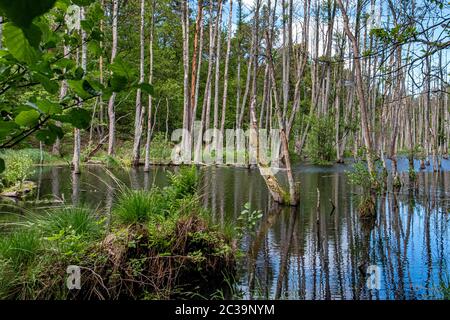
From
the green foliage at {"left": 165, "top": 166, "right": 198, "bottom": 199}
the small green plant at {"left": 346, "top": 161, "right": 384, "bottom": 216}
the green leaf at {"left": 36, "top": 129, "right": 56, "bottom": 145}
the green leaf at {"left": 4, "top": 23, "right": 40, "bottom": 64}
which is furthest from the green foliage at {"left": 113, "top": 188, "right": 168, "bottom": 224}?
the small green plant at {"left": 346, "top": 161, "right": 384, "bottom": 216}

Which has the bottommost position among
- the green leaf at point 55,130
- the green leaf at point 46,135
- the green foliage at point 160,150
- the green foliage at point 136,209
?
the green foliage at point 136,209

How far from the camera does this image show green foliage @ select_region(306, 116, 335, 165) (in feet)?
88.9

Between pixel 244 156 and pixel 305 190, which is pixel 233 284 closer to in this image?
pixel 305 190

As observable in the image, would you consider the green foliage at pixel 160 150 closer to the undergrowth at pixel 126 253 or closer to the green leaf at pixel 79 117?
the undergrowth at pixel 126 253

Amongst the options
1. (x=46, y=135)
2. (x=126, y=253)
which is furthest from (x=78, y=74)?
(x=126, y=253)

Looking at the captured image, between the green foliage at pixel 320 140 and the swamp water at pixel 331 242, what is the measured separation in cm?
1288

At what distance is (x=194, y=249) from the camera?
5.59 meters

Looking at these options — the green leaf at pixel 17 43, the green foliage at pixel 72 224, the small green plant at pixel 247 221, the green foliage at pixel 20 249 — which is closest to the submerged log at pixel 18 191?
the small green plant at pixel 247 221

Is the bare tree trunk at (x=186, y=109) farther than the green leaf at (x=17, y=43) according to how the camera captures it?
Yes

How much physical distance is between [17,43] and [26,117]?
0.22 m

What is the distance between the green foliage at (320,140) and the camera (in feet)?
88.9

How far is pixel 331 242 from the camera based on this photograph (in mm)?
7621

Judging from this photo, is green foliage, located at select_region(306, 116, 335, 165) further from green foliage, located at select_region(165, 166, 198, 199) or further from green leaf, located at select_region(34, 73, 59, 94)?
green leaf, located at select_region(34, 73, 59, 94)

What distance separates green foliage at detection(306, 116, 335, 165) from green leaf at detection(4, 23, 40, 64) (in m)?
26.9
